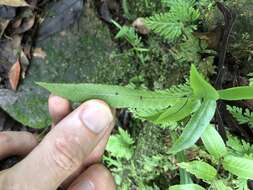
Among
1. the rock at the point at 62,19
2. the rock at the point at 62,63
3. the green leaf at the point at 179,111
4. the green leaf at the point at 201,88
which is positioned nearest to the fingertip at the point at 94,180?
the green leaf at the point at 179,111

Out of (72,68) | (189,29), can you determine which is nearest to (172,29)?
(189,29)

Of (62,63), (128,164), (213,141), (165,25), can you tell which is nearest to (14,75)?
(62,63)

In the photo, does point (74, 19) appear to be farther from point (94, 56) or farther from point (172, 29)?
point (172, 29)

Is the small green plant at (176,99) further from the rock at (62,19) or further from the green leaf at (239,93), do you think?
the rock at (62,19)

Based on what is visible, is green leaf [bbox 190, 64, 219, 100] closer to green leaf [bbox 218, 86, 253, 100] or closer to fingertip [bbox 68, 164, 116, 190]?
green leaf [bbox 218, 86, 253, 100]

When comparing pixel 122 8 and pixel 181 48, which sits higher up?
pixel 122 8

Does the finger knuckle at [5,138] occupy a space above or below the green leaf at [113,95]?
below
